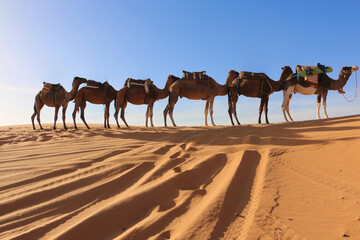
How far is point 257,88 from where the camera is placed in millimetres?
12562

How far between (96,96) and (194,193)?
1131 centimetres

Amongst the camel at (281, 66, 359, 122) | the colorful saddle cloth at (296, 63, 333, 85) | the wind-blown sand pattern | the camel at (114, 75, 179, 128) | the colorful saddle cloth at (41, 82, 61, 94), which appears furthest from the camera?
the camel at (114, 75, 179, 128)

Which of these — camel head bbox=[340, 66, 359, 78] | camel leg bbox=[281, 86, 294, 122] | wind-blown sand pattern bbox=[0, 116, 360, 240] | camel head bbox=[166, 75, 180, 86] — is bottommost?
wind-blown sand pattern bbox=[0, 116, 360, 240]

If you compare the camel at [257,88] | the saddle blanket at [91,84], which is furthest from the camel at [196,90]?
the saddle blanket at [91,84]

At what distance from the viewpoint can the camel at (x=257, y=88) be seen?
41.1 feet

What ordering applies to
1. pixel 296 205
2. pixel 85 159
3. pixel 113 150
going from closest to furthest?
1. pixel 296 205
2. pixel 85 159
3. pixel 113 150

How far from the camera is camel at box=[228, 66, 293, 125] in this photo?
12.5 metres

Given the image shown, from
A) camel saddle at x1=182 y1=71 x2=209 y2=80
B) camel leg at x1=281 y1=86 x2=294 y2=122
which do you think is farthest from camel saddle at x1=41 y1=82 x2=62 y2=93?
camel leg at x1=281 y1=86 x2=294 y2=122

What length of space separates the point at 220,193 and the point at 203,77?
10494 millimetres

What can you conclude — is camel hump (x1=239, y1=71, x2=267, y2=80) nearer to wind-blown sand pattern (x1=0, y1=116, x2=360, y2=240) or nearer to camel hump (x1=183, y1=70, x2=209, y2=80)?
camel hump (x1=183, y1=70, x2=209, y2=80)

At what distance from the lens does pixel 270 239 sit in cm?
218

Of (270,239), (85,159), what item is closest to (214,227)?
(270,239)

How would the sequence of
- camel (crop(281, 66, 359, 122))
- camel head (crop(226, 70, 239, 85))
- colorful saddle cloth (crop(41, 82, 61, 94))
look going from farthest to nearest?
1. camel head (crop(226, 70, 239, 85))
2. colorful saddle cloth (crop(41, 82, 61, 94))
3. camel (crop(281, 66, 359, 122))

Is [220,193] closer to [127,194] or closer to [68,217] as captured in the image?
[127,194]
